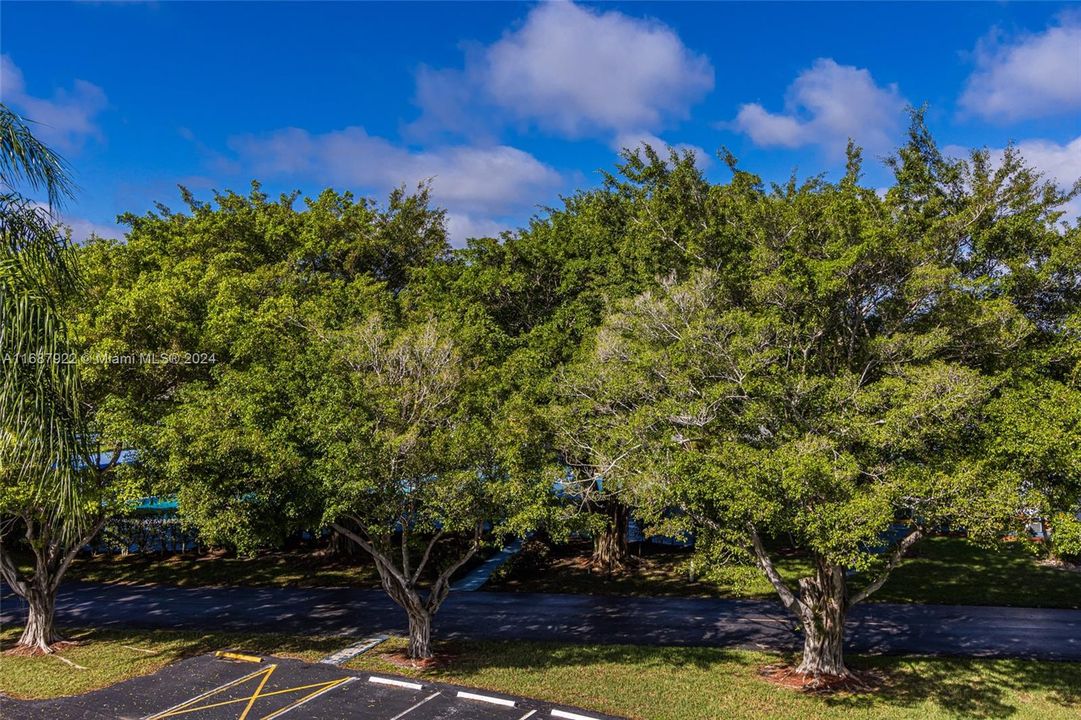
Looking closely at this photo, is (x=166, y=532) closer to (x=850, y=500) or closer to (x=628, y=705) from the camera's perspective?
(x=628, y=705)

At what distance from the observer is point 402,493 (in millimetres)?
15688

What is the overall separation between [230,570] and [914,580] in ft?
84.3

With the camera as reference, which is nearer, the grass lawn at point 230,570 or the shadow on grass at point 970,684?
the shadow on grass at point 970,684

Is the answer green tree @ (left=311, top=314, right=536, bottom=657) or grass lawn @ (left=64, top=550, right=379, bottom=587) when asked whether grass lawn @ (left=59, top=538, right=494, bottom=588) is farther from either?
green tree @ (left=311, top=314, right=536, bottom=657)

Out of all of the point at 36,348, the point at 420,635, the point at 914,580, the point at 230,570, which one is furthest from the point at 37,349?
the point at 914,580

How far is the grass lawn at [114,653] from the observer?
15414 mm

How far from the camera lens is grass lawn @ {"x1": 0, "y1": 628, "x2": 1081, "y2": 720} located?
14273 millimetres

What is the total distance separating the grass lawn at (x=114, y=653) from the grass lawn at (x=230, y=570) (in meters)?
7.23

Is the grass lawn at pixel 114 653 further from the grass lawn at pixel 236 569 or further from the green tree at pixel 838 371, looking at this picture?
the green tree at pixel 838 371

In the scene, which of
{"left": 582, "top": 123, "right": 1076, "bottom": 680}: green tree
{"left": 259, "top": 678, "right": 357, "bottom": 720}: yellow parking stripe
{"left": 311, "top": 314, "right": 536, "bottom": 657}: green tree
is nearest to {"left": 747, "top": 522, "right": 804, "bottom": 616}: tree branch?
{"left": 582, "top": 123, "right": 1076, "bottom": 680}: green tree

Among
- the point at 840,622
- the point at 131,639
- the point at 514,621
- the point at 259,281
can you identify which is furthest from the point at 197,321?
the point at 840,622

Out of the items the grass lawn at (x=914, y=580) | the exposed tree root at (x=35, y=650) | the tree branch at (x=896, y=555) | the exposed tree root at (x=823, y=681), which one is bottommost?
the exposed tree root at (x=823, y=681)

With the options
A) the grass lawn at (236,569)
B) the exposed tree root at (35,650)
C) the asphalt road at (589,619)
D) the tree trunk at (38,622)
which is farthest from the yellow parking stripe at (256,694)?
the grass lawn at (236,569)

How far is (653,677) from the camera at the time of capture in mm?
16062
